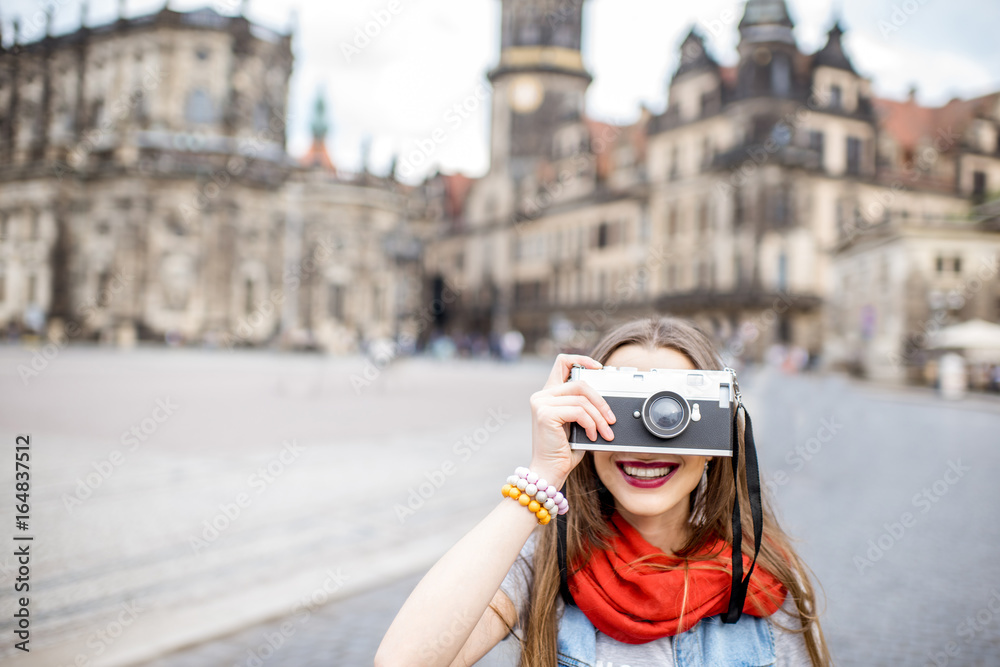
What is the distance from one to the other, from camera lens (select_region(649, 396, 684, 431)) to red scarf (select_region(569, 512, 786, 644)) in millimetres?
309

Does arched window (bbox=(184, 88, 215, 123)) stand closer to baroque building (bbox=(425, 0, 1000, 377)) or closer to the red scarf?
baroque building (bbox=(425, 0, 1000, 377))

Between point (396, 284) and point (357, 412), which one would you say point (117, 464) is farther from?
point (396, 284)

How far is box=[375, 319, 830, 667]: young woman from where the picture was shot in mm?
1460

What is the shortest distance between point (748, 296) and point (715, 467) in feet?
133

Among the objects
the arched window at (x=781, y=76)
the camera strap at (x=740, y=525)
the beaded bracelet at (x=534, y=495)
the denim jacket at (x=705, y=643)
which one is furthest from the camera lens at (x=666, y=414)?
the arched window at (x=781, y=76)

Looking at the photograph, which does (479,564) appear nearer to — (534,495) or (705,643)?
(534,495)

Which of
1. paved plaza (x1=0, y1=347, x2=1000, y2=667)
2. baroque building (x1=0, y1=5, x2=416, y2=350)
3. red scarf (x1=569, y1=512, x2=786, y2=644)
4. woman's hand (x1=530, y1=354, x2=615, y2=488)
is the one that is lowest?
paved plaza (x1=0, y1=347, x2=1000, y2=667)

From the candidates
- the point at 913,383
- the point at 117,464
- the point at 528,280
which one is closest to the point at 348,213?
the point at 528,280

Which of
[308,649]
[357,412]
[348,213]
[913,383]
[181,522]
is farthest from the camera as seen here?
[348,213]

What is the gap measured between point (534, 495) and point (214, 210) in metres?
52.9

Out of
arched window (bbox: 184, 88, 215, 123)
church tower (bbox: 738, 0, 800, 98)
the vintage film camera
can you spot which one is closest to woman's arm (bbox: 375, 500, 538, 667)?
the vintage film camera

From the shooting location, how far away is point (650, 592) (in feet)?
5.20

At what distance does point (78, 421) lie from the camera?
38.3ft

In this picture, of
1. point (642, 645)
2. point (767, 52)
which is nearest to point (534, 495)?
point (642, 645)
